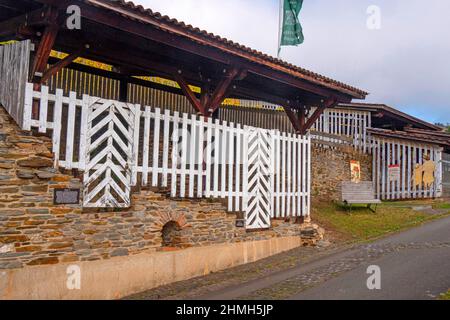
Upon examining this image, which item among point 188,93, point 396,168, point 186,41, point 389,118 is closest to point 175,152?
point 188,93

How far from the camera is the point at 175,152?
825 centimetres

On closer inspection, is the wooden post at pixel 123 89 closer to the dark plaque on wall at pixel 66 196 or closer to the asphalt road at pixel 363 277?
the dark plaque on wall at pixel 66 196

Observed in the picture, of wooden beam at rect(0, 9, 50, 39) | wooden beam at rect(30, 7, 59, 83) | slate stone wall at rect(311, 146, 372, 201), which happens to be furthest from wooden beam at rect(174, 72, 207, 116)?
slate stone wall at rect(311, 146, 372, 201)

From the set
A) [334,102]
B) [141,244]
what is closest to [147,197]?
[141,244]

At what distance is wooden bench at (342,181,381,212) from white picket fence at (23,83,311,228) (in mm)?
3661

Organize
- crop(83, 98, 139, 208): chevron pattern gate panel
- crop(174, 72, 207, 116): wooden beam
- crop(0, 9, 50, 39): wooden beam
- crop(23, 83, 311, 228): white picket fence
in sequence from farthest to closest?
1. crop(174, 72, 207, 116): wooden beam
2. crop(83, 98, 139, 208): chevron pattern gate panel
3. crop(23, 83, 311, 228): white picket fence
4. crop(0, 9, 50, 39): wooden beam

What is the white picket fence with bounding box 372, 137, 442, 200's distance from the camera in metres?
19.2

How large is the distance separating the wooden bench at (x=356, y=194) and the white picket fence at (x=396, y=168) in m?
4.35

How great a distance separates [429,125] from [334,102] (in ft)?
54.9

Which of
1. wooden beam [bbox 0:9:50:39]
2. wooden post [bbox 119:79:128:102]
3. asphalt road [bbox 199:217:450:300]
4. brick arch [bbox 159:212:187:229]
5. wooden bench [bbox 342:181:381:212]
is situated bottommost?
asphalt road [bbox 199:217:450:300]

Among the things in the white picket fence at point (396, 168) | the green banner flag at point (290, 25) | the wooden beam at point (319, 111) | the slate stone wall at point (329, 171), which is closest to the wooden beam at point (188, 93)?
the wooden beam at point (319, 111)

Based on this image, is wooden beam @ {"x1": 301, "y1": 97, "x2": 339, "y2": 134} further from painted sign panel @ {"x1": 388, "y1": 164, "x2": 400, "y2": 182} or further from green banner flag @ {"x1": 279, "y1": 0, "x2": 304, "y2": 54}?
painted sign panel @ {"x1": 388, "y1": 164, "x2": 400, "y2": 182}

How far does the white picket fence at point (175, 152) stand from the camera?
6816 millimetres
